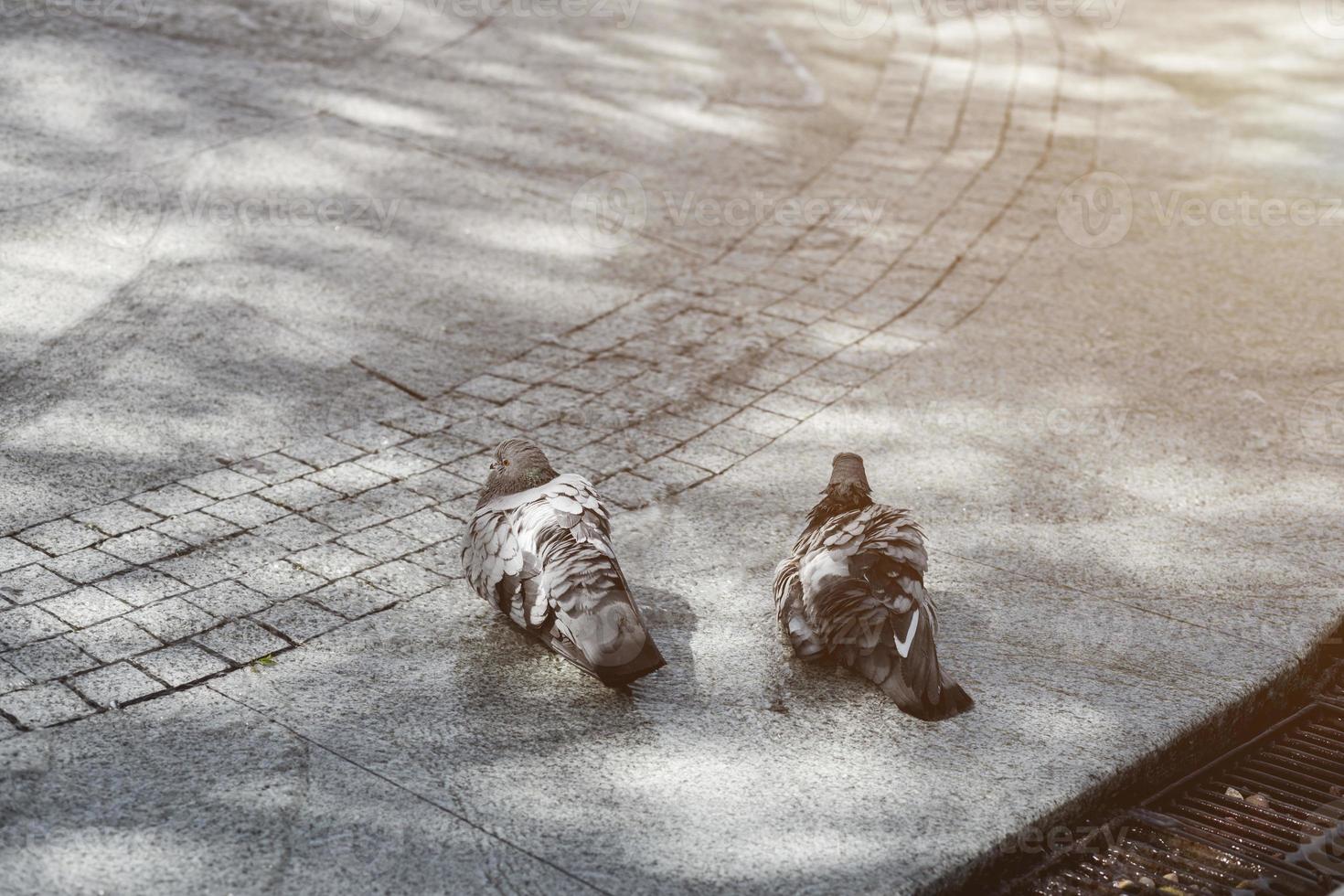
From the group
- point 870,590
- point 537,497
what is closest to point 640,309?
point 537,497

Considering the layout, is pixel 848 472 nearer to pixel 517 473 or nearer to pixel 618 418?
pixel 517 473

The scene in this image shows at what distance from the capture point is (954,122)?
10.7 metres

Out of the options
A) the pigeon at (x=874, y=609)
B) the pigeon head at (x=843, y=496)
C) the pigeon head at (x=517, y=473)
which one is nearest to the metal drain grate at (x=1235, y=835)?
the pigeon at (x=874, y=609)

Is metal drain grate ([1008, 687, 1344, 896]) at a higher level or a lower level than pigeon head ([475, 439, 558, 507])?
lower

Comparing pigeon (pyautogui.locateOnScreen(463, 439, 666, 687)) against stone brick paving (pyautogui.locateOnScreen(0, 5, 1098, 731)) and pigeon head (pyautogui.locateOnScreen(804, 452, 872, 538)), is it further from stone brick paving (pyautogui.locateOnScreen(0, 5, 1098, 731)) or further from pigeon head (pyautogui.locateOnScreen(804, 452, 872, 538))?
pigeon head (pyautogui.locateOnScreen(804, 452, 872, 538))

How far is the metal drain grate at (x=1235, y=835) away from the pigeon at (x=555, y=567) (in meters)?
1.42

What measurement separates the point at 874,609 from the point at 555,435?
230 centimetres

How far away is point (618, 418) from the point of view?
6402 mm

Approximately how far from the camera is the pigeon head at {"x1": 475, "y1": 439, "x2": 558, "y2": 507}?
4.80m

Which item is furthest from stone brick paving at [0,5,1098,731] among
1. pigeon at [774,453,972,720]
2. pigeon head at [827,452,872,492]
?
pigeon at [774,453,972,720]

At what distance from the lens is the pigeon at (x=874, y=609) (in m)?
4.30

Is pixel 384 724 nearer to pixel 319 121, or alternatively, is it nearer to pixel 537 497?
pixel 537 497

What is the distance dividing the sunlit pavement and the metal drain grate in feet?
0.52

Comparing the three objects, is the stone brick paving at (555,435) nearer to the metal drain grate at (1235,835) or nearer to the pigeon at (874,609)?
the pigeon at (874,609)
